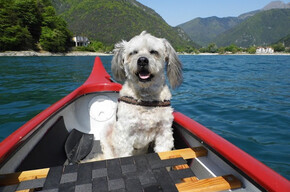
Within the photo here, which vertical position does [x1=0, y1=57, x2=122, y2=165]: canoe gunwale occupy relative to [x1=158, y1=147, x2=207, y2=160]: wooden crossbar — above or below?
above

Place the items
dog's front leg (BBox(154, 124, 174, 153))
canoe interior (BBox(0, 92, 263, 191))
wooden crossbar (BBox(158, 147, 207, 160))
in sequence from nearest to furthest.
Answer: canoe interior (BBox(0, 92, 263, 191)) < wooden crossbar (BBox(158, 147, 207, 160)) < dog's front leg (BBox(154, 124, 174, 153))

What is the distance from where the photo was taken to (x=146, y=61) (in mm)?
2594

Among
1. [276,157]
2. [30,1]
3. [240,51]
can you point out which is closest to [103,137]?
[276,157]

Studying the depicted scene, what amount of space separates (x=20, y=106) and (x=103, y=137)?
228 inches

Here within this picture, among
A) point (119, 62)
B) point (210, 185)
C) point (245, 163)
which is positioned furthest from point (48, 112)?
point (245, 163)

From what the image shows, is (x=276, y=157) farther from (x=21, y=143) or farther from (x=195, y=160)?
(x=21, y=143)

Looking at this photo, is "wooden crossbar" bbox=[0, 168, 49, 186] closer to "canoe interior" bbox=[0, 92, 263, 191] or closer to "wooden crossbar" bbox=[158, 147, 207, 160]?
"canoe interior" bbox=[0, 92, 263, 191]

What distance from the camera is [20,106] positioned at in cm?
729

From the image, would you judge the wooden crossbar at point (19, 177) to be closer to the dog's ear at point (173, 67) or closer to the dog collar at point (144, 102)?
the dog collar at point (144, 102)

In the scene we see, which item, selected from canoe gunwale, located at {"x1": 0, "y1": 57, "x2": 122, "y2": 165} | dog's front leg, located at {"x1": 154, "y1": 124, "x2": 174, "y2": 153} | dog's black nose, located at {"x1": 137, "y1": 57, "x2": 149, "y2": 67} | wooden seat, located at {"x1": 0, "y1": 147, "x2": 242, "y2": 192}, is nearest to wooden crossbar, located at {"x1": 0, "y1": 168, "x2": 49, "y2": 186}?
wooden seat, located at {"x1": 0, "y1": 147, "x2": 242, "y2": 192}

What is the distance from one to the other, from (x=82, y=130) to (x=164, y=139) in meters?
2.28

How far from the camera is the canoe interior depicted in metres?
1.87

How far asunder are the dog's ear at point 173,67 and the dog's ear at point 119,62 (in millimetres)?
690

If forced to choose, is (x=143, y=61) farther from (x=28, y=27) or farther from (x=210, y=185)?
(x=28, y=27)
